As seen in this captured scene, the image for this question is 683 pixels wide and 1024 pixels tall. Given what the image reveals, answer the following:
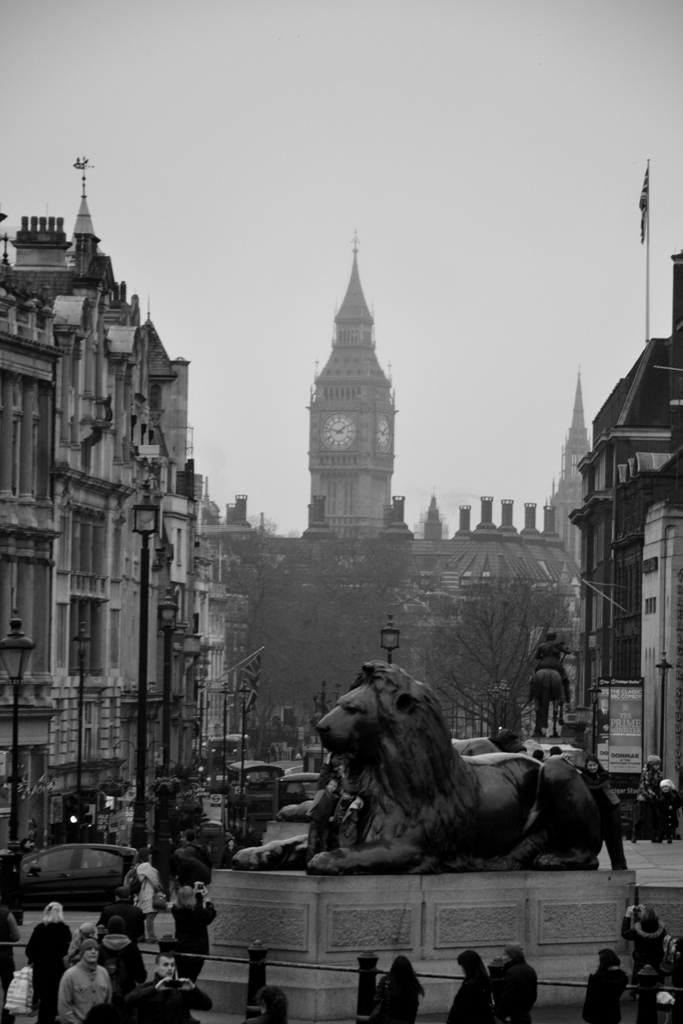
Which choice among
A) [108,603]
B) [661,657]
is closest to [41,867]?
[108,603]

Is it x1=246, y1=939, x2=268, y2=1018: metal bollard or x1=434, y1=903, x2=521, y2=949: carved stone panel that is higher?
x1=434, y1=903, x2=521, y2=949: carved stone panel

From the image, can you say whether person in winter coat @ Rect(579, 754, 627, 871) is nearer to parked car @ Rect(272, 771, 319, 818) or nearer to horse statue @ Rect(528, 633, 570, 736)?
horse statue @ Rect(528, 633, 570, 736)

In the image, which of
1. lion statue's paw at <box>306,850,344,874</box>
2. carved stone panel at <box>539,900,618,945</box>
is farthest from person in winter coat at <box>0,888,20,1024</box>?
carved stone panel at <box>539,900,618,945</box>

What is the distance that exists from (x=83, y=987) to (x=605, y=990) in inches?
151

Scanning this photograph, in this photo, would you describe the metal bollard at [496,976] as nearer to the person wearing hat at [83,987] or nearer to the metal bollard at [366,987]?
the metal bollard at [366,987]

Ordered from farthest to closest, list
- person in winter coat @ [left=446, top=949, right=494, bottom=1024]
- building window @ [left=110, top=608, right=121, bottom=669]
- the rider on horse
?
building window @ [left=110, top=608, right=121, bottom=669]
the rider on horse
person in winter coat @ [left=446, top=949, right=494, bottom=1024]

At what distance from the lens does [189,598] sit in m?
101

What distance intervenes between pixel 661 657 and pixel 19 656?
168 ft

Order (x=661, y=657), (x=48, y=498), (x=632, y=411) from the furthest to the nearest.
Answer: (x=632, y=411)
(x=661, y=657)
(x=48, y=498)

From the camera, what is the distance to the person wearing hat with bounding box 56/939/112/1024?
19984mm

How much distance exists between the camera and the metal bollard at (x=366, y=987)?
19.8m

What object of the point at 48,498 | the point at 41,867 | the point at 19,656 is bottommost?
the point at 41,867

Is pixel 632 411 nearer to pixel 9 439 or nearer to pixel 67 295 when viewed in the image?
pixel 67 295

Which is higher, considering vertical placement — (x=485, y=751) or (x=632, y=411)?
(x=632, y=411)
